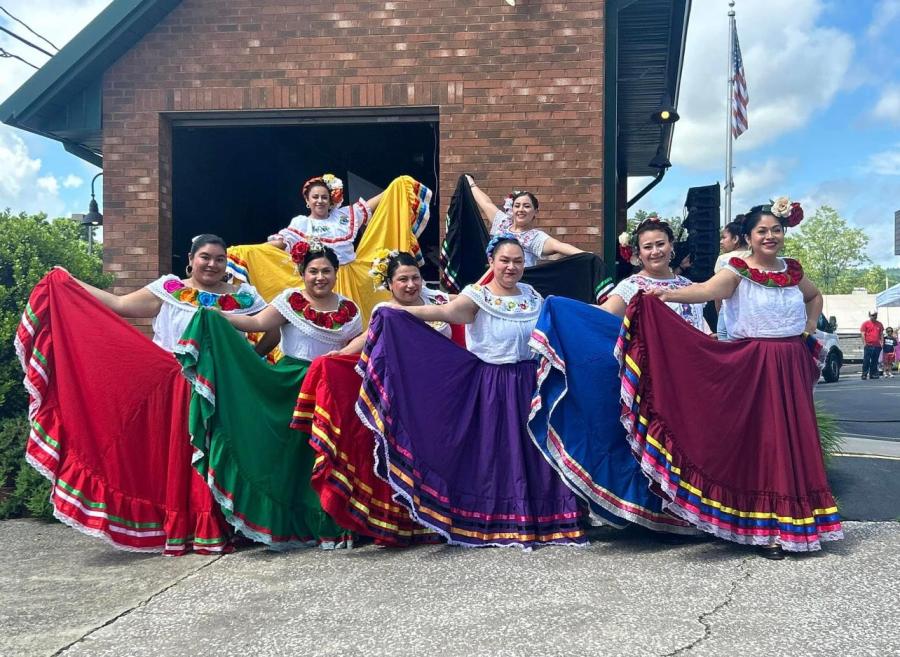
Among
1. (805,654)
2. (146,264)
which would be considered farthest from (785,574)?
(146,264)

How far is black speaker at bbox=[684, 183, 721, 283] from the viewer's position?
352 inches

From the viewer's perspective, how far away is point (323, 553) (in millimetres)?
4324

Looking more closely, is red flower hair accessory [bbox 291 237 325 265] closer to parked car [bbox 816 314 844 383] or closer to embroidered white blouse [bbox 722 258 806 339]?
embroidered white blouse [bbox 722 258 806 339]

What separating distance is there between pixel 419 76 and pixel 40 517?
475cm

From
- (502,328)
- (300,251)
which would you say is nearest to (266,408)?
(300,251)

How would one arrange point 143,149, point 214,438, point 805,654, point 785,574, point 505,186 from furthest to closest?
point 143,149, point 505,186, point 214,438, point 785,574, point 805,654

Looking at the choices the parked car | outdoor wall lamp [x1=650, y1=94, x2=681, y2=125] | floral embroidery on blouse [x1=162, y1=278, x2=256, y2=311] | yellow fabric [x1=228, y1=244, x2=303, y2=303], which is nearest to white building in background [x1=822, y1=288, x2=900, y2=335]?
the parked car

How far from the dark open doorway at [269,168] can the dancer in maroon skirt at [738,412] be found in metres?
5.17

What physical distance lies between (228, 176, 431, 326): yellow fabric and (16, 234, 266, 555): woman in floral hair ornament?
1533mm

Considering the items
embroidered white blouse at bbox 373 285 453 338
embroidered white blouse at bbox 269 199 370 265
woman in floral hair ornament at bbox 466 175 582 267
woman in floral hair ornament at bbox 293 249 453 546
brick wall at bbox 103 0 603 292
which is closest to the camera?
woman in floral hair ornament at bbox 293 249 453 546

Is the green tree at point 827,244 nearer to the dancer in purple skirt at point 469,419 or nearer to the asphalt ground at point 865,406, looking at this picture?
the asphalt ground at point 865,406

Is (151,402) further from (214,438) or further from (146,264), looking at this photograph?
(146,264)

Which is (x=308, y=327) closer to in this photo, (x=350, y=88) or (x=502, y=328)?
(x=502, y=328)

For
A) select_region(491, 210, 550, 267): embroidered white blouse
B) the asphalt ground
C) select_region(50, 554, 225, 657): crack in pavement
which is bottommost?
the asphalt ground
